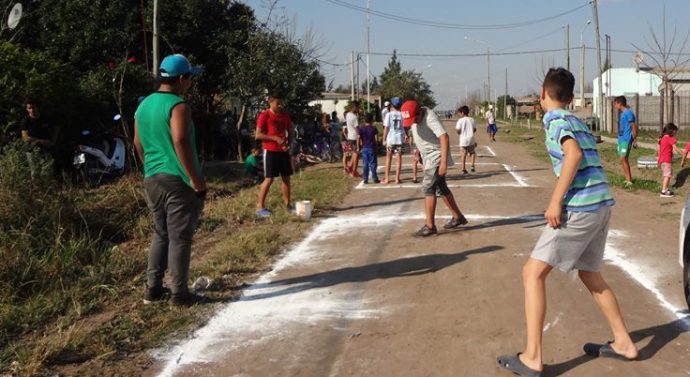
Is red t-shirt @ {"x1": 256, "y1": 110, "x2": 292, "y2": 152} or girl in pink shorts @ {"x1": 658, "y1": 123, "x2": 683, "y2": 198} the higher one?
red t-shirt @ {"x1": 256, "y1": 110, "x2": 292, "y2": 152}


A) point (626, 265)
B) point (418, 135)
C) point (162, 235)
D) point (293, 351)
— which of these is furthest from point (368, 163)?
point (293, 351)

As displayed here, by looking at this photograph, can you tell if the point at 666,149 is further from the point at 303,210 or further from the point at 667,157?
the point at 303,210

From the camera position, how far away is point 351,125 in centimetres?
1617

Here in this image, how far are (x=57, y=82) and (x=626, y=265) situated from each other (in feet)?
33.4

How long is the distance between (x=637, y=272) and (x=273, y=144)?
199 inches

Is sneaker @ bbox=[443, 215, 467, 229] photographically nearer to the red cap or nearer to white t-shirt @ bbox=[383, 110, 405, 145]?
the red cap

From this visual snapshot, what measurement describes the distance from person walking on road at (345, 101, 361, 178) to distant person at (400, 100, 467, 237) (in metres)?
6.72

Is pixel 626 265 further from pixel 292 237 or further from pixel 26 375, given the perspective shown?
pixel 26 375

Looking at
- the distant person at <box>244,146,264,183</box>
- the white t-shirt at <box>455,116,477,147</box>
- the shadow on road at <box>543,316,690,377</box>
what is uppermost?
the white t-shirt at <box>455,116,477,147</box>

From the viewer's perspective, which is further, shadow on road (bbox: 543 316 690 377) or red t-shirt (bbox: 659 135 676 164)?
red t-shirt (bbox: 659 135 676 164)

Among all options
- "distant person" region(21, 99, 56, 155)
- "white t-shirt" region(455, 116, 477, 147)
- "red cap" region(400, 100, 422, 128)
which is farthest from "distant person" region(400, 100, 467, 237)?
"white t-shirt" region(455, 116, 477, 147)

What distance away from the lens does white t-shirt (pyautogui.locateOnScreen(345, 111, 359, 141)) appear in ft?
52.5

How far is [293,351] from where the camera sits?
4.42 meters

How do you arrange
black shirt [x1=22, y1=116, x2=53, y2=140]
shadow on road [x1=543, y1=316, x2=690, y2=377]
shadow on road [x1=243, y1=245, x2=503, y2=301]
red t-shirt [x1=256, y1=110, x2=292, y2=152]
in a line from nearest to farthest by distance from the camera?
shadow on road [x1=543, y1=316, x2=690, y2=377] → shadow on road [x1=243, y1=245, x2=503, y2=301] → red t-shirt [x1=256, y1=110, x2=292, y2=152] → black shirt [x1=22, y1=116, x2=53, y2=140]
